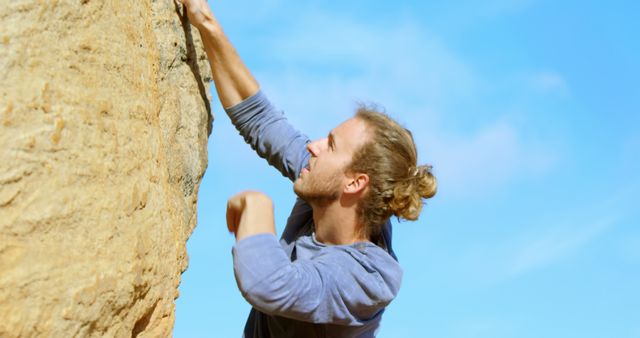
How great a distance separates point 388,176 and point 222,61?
0.99 m

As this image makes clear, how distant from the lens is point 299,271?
11.0 ft

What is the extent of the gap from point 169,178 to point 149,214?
1.87 feet

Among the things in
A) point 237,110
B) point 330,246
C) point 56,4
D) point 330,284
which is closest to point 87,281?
point 56,4

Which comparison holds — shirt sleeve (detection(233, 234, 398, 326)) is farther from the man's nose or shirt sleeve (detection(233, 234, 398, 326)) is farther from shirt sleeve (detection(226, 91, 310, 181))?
shirt sleeve (detection(226, 91, 310, 181))

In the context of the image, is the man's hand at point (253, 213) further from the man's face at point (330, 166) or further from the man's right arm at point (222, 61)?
the man's right arm at point (222, 61)

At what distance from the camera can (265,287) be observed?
10.6ft

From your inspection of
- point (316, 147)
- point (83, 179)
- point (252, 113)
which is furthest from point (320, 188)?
point (83, 179)

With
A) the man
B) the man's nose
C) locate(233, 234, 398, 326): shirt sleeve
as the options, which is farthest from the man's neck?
the man's nose

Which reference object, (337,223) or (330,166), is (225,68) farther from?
(337,223)

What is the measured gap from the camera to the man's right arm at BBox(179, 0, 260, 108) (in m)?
→ 3.89

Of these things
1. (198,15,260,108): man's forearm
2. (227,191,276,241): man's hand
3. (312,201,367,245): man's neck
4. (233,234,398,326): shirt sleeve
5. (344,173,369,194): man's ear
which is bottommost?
(233,234,398,326): shirt sleeve

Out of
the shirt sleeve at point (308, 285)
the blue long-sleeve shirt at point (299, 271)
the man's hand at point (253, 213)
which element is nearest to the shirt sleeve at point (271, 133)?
the blue long-sleeve shirt at point (299, 271)

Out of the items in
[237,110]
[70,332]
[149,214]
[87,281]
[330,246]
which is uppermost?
[237,110]

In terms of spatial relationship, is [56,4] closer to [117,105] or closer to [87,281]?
[117,105]
